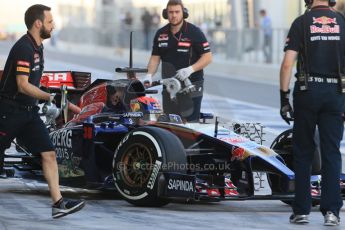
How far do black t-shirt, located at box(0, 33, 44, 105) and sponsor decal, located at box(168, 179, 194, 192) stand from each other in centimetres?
127

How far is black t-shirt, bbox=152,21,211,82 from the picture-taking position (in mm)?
11758

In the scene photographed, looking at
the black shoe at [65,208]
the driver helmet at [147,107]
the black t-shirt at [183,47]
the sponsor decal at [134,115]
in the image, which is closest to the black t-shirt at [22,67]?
the black shoe at [65,208]

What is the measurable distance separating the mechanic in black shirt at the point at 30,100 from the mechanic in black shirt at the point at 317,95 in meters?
1.70

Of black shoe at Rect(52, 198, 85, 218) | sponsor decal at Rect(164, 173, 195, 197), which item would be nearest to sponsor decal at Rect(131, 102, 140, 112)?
sponsor decal at Rect(164, 173, 195, 197)

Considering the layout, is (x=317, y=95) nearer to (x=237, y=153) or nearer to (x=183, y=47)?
(x=237, y=153)

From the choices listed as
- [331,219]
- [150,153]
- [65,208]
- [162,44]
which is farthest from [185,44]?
[331,219]

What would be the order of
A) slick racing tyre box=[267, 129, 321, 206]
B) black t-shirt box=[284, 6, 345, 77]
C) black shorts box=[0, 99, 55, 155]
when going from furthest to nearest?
slick racing tyre box=[267, 129, 321, 206] < black shorts box=[0, 99, 55, 155] < black t-shirt box=[284, 6, 345, 77]

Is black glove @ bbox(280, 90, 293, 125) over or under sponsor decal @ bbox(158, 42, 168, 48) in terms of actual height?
under

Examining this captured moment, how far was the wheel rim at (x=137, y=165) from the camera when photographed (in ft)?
31.0

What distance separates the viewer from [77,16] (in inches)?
2918

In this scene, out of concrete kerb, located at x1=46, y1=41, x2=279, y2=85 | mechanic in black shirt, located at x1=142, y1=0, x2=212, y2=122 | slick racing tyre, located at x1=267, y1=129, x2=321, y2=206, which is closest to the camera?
slick racing tyre, located at x1=267, y1=129, x2=321, y2=206

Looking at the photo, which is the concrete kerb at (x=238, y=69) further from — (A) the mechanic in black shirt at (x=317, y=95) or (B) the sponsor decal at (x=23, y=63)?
(B) the sponsor decal at (x=23, y=63)

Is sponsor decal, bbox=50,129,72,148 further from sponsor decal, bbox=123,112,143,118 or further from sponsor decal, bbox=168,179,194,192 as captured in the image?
sponsor decal, bbox=168,179,194,192

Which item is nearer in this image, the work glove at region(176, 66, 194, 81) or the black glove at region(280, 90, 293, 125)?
the black glove at region(280, 90, 293, 125)
